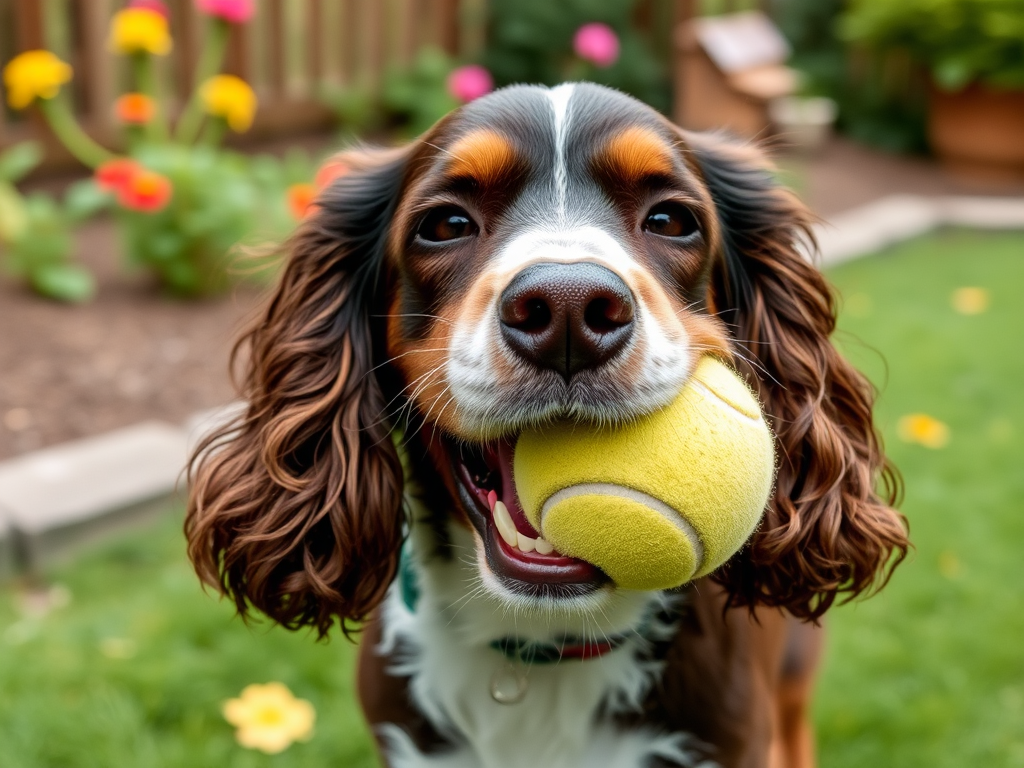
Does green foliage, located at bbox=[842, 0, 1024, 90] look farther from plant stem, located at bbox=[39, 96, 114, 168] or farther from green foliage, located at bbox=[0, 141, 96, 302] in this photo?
green foliage, located at bbox=[0, 141, 96, 302]

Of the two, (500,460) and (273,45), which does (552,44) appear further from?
(500,460)

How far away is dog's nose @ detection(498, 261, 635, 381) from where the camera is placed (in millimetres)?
1730

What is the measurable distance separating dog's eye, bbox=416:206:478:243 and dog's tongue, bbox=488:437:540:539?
1.42 feet

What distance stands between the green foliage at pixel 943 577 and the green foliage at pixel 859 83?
3.82 meters

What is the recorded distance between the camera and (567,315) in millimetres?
1739

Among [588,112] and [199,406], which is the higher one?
[588,112]

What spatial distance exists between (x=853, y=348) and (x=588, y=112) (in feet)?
12.1

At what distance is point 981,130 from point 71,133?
22.3ft

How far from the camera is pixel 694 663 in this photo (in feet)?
7.61

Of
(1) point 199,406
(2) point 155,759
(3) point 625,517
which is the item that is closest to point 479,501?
(3) point 625,517

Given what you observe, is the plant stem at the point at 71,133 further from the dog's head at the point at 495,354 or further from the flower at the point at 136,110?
the dog's head at the point at 495,354

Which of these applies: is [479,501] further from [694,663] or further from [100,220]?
[100,220]

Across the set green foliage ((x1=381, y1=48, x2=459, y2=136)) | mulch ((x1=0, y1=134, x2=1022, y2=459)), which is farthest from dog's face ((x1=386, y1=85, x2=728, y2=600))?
green foliage ((x1=381, y1=48, x2=459, y2=136))

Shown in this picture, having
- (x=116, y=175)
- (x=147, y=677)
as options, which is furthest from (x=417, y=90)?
(x=147, y=677)
